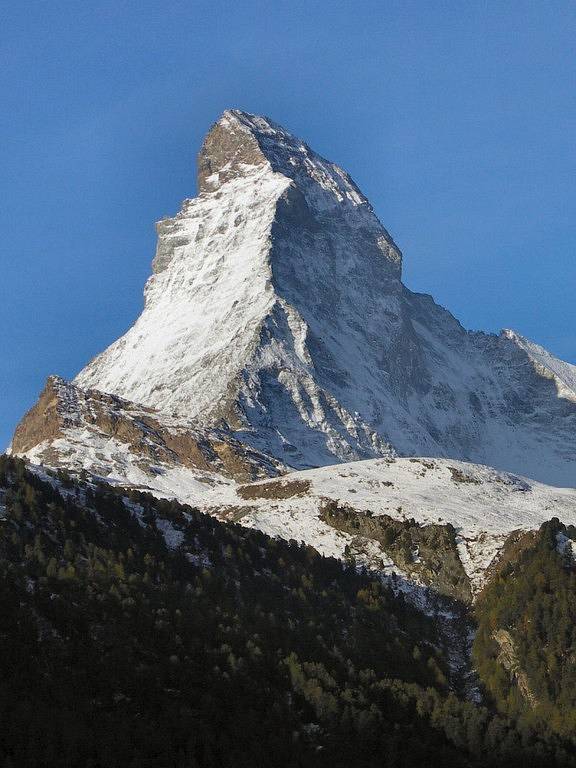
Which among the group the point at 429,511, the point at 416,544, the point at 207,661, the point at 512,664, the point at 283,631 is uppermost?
the point at 429,511

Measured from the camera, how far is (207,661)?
11962cm

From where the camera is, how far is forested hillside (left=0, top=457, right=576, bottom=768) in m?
103

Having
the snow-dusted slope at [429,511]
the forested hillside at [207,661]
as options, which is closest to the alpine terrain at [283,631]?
the forested hillside at [207,661]

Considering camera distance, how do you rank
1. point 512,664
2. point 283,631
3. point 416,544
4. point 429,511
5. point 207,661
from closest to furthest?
point 207,661
point 283,631
point 512,664
point 416,544
point 429,511

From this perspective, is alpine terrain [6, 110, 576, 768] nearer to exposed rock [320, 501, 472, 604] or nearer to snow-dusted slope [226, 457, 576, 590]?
exposed rock [320, 501, 472, 604]

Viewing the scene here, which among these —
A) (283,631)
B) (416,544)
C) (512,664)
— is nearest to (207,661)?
(283,631)

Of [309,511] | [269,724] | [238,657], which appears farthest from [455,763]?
[309,511]

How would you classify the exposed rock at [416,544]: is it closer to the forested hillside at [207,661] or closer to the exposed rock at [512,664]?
the forested hillside at [207,661]

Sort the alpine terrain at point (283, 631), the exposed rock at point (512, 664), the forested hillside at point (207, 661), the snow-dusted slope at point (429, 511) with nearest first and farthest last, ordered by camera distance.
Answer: the forested hillside at point (207, 661)
the alpine terrain at point (283, 631)
the exposed rock at point (512, 664)
the snow-dusted slope at point (429, 511)

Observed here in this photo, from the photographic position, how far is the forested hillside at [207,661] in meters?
103

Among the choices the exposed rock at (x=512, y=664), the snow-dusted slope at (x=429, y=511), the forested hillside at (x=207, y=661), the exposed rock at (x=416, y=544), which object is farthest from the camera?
the snow-dusted slope at (x=429, y=511)

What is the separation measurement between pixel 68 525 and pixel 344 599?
38076 mm

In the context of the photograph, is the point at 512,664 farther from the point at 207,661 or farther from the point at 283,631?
the point at 207,661

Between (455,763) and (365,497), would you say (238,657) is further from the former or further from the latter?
(365,497)
